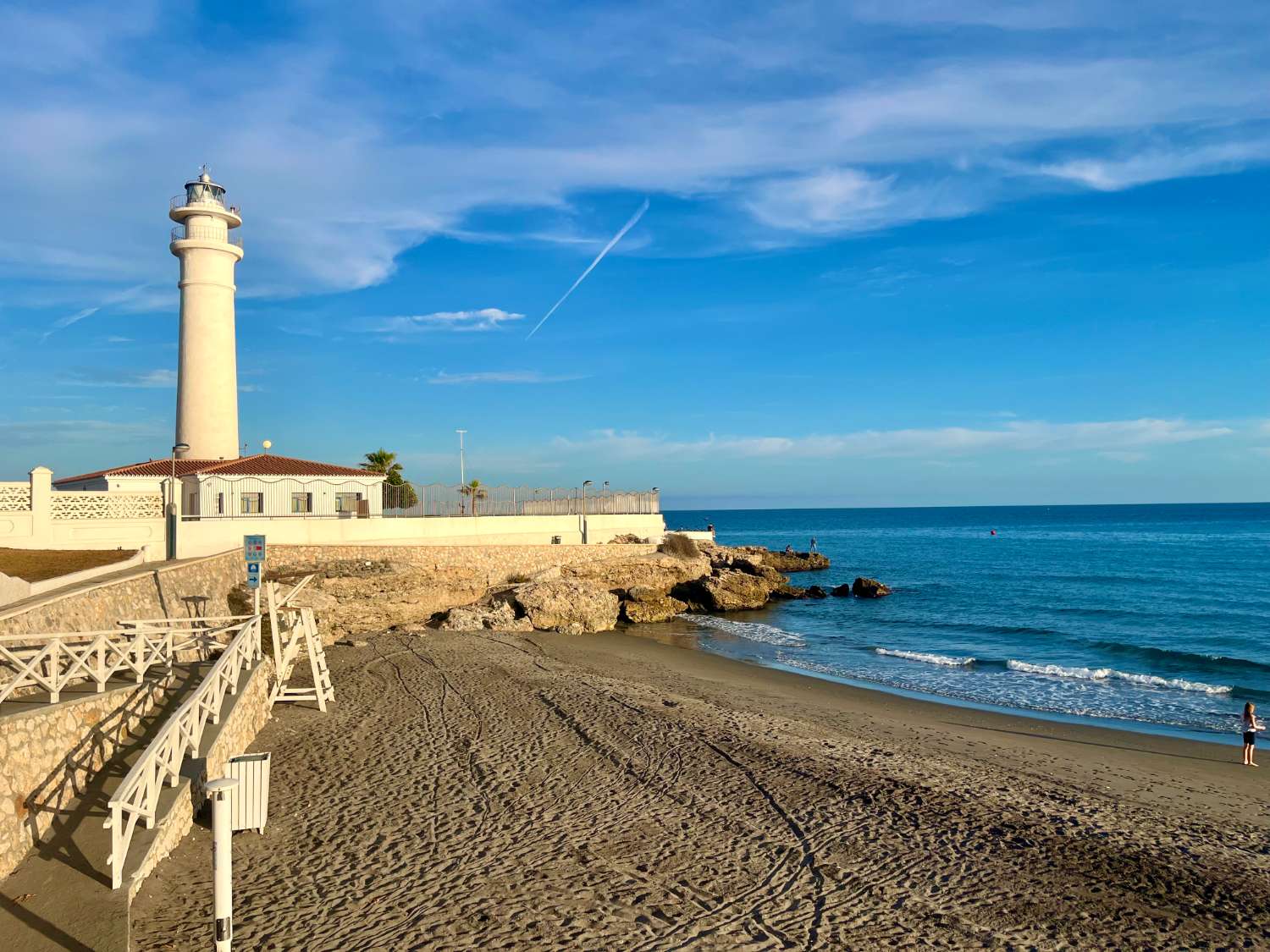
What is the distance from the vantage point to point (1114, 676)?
22.4m

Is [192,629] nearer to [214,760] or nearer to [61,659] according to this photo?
[61,659]

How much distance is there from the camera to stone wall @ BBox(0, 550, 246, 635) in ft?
39.1

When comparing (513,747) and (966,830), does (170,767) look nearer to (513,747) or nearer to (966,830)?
(513,747)

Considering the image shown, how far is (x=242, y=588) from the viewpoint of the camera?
2494 centimetres

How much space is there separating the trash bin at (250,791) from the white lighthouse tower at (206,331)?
28.8m

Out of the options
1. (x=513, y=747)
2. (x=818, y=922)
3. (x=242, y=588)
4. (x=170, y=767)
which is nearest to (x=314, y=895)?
(x=170, y=767)

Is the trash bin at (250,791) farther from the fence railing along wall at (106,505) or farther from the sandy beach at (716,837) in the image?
the fence railing along wall at (106,505)

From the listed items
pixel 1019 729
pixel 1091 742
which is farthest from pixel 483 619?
pixel 1091 742

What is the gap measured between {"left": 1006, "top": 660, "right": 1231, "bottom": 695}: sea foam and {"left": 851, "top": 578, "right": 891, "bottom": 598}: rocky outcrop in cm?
1832

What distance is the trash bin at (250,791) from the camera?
870 cm

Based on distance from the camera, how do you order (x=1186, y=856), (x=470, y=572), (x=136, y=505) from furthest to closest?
(x=470, y=572)
(x=136, y=505)
(x=1186, y=856)

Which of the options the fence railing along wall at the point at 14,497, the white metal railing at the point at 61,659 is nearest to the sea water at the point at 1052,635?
the white metal railing at the point at 61,659

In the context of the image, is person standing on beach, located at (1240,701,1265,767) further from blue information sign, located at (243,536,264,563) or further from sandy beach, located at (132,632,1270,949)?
blue information sign, located at (243,536,264,563)

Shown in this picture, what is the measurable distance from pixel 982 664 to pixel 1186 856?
1596 centimetres
